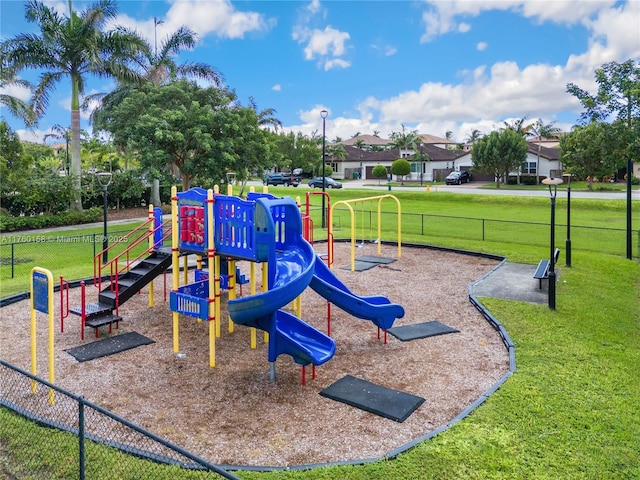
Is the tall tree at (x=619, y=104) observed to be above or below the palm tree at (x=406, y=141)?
below

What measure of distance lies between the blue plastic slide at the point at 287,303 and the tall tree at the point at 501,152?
49577mm

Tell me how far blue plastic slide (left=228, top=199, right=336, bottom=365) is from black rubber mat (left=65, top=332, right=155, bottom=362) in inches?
116

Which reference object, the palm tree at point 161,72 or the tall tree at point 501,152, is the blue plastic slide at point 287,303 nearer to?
the palm tree at point 161,72

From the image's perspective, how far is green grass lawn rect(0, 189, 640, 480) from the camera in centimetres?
538

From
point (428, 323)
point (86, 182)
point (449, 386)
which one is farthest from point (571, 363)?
point (86, 182)

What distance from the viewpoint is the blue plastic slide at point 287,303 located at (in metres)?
7.41

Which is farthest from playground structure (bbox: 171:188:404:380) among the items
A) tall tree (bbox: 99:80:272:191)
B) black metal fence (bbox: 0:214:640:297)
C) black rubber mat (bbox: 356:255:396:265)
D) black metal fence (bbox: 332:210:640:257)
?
tall tree (bbox: 99:80:272:191)

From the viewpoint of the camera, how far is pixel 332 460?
5.82 meters

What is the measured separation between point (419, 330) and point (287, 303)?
397 centimetres

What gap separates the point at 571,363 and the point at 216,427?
5.65 m

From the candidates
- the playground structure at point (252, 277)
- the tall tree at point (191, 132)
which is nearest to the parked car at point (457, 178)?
the tall tree at point (191, 132)

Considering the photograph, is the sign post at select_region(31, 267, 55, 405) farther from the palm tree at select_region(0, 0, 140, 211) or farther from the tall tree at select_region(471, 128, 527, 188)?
the tall tree at select_region(471, 128, 527, 188)

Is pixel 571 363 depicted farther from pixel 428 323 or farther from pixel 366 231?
pixel 366 231

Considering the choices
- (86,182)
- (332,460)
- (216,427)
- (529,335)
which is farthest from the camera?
(86,182)
